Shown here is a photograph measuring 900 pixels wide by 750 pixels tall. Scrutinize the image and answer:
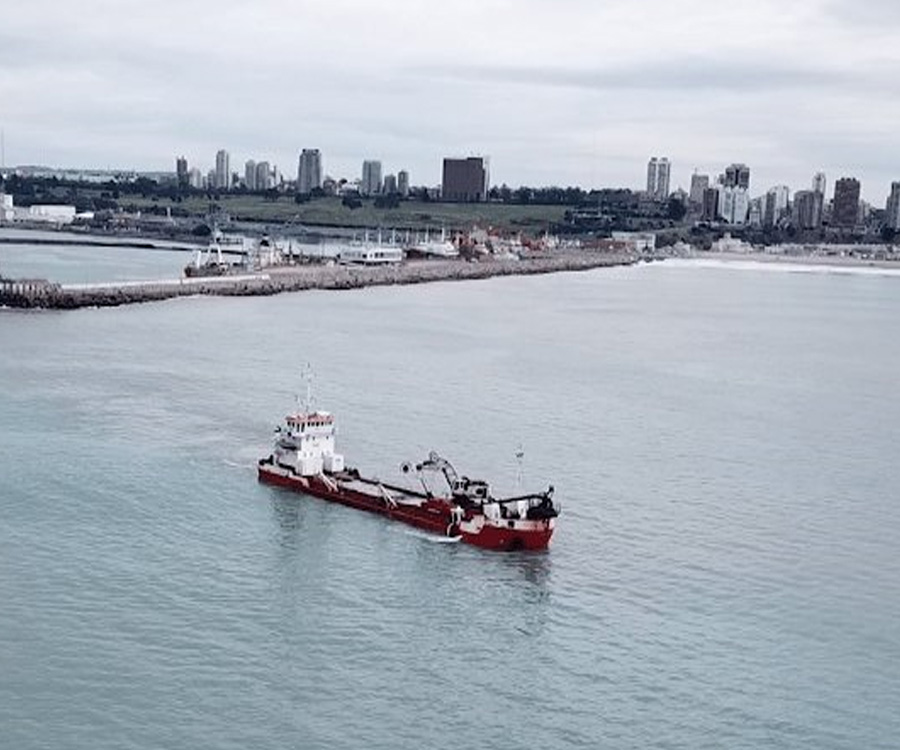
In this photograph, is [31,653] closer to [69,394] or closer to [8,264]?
[69,394]

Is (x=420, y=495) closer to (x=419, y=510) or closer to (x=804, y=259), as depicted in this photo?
(x=419, y=510)

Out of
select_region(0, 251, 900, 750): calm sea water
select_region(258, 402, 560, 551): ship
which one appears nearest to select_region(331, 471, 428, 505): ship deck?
select_region(258, 402, 560, 551): ship

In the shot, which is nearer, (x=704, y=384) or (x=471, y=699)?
(x=471, y=699)

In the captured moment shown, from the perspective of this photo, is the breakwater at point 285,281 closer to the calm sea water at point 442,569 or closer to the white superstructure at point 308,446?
the calm sea water at point 442,569

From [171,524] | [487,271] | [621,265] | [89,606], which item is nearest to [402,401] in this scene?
[171,524]

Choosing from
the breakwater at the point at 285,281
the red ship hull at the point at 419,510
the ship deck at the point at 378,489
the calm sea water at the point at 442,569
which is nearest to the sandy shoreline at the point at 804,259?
the breakwater at the point at 285,281

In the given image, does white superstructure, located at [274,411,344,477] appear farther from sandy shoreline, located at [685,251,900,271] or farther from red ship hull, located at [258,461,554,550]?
sandy shoreline, located at [685,251,900,271]

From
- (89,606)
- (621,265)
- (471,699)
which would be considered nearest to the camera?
(471,699)
